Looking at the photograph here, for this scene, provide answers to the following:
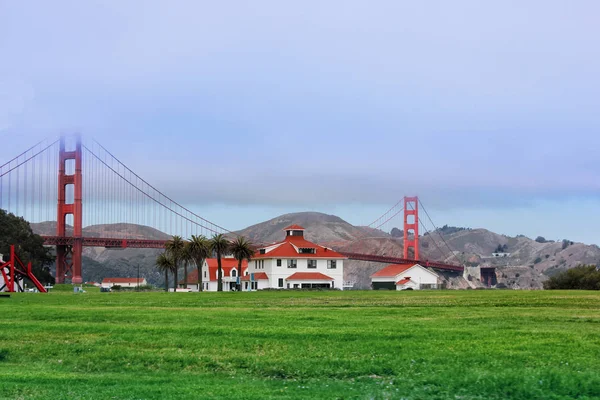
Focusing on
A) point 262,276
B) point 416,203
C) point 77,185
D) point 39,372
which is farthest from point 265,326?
point 416,203

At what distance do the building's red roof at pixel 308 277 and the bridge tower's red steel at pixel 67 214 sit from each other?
34552 millimetres

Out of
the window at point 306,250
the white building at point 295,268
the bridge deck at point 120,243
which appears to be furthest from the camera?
the bridge deck at point 120,243

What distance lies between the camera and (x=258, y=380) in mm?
17000

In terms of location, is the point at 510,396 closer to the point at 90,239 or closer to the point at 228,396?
the point at 228,396

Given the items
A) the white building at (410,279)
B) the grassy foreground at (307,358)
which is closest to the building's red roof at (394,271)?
the white building at (410,279)

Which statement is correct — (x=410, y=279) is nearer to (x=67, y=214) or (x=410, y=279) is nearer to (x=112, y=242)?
(x=112, y=242)

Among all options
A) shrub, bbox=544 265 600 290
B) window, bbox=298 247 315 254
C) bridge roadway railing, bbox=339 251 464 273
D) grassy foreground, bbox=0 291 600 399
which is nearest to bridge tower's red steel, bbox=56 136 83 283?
window, bbox=298 247 315 254

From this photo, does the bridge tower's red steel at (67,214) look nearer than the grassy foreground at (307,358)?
No

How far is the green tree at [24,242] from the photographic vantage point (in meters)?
122

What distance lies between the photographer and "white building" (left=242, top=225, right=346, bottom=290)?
111125 mm

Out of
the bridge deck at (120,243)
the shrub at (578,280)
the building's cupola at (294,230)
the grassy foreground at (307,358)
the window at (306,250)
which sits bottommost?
the grassy foreground at (307,358)

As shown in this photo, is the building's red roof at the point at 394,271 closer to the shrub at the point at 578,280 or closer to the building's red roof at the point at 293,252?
the building's red roof at the point at 293,252

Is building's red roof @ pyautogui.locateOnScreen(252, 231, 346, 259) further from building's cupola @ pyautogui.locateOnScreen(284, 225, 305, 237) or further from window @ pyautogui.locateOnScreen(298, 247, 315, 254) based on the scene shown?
building's cupola @ pyautogui.locateOnScreen(284, 225, 305, 237)

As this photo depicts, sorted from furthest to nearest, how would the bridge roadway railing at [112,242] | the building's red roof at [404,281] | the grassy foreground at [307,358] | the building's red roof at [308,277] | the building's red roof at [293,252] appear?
the building's red roof at [404,281]
the bridge roadway railing at [112,242]
the building's red roof at [293,252]
the building's red roof at [308,277]
the grassy foreground at [307,358]
